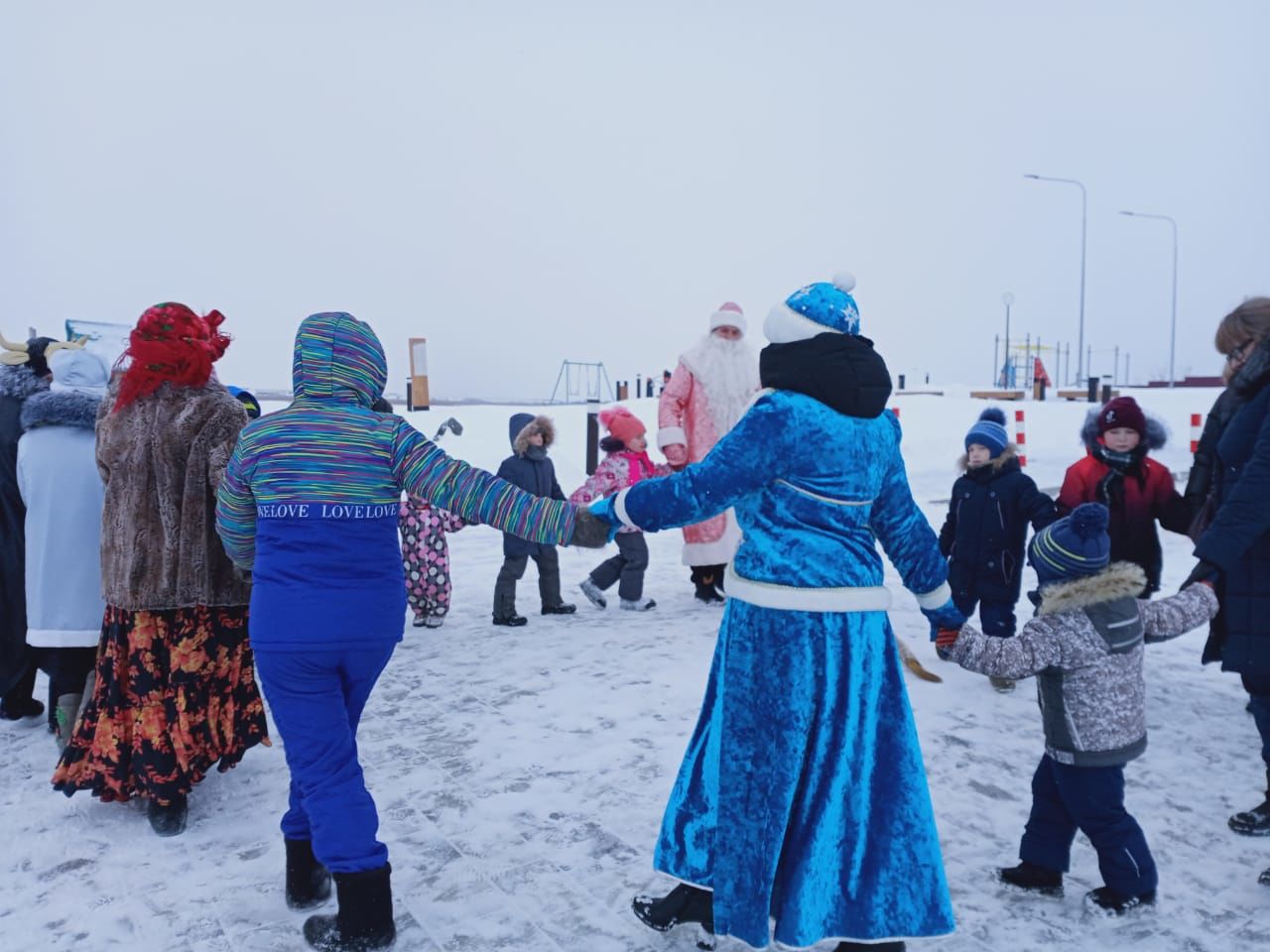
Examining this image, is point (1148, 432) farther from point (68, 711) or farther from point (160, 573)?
point (68, 711)

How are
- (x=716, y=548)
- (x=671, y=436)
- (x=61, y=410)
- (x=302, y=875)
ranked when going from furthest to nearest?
(x=716, y=548)
(x=671, y=436)
(x=61, y=410)
(x=302, y=875)

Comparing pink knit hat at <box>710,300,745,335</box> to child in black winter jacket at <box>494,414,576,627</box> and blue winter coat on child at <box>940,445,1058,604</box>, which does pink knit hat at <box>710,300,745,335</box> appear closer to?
child in black winter jacket at <box>494,414,576,627</box>

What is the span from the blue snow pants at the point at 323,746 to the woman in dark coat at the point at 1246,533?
267cm

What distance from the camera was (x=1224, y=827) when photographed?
10.9ft

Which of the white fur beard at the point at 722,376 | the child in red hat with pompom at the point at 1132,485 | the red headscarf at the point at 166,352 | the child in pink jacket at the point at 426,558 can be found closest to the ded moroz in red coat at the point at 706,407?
the white fur beard at the point at 722,376

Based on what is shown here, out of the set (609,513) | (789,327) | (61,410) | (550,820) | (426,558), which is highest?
(789,327)

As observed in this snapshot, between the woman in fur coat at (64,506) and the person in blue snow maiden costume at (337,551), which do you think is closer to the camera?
the person in blue snow maiden costume at (337,551)

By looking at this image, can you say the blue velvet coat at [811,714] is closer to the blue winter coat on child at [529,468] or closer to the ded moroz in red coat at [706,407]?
the blue winter coat on child at [529,468]

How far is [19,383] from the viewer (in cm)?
421

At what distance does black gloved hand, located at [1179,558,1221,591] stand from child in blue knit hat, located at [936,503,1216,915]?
510mm

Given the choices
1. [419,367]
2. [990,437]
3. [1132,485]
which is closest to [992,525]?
[990,437]

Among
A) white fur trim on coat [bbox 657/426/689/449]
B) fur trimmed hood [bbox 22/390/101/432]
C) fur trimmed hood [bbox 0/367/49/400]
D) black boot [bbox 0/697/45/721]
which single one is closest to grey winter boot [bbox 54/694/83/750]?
black boot [bbox 0/697/45/721]

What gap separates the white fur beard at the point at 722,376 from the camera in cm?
681

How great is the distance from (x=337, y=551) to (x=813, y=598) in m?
1.25
